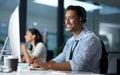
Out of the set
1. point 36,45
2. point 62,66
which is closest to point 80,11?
point 62,66

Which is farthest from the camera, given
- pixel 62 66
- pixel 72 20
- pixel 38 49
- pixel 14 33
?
pixel 38 49

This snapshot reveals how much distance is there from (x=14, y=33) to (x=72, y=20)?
1.61 feet

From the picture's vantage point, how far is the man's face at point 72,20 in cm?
206

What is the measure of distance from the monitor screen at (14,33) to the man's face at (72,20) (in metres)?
0.43

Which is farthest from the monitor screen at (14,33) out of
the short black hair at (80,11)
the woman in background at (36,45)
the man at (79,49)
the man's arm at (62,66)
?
the woman in background at (36,45)

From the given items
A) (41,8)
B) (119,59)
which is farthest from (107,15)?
(41,8)

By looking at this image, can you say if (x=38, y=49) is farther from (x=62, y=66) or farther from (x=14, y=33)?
(x=62, y=66)

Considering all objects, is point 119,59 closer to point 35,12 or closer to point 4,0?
point 35,12

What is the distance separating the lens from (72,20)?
6.77ft

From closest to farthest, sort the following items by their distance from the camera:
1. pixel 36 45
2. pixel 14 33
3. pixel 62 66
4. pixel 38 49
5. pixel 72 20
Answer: pixel 62 66 < pixel 14 33 < pixel 72 20 < pixel 38 49 < pixel 36 45

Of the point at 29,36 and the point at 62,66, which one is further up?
the point at 29,36

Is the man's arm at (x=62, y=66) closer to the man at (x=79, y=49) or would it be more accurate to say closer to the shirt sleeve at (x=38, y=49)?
the man at (x=79, y=49)

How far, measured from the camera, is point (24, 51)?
9.30ft

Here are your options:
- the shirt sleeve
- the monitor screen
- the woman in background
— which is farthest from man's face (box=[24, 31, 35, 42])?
the monitor screen
